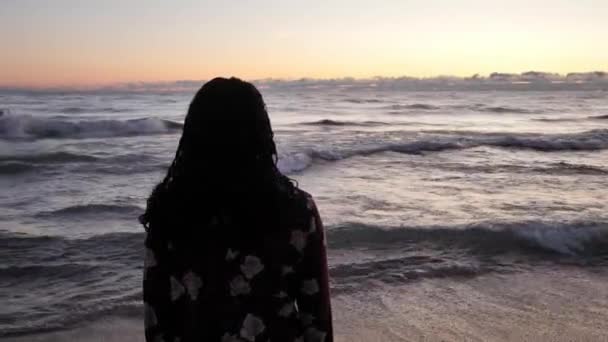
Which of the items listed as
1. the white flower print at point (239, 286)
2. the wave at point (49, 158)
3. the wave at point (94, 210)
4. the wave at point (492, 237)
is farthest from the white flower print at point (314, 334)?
the wave at point (49, 158)

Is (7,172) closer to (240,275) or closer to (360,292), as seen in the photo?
(360,292)

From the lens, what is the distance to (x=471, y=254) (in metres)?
6.29

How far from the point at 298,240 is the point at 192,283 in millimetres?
318

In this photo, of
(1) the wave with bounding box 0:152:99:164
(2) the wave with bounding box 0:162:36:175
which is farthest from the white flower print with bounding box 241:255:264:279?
(1) the wave with bounding box 0:152:99:164

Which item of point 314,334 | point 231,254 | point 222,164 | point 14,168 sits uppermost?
point 222,164

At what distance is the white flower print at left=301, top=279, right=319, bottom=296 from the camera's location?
1717mm

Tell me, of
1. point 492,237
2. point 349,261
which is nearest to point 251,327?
point 349,261

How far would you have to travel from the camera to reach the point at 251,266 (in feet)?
5.45

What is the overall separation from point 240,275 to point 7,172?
494 inches

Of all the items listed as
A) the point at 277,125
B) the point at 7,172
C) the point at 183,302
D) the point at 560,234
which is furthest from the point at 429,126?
the point at 183,302

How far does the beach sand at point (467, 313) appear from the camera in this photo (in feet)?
14.1

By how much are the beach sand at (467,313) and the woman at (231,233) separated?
267 cm

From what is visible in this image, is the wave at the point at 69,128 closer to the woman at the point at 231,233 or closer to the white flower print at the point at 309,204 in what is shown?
the woman at the point at 231,233

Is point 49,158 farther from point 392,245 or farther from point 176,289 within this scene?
point 176,289
